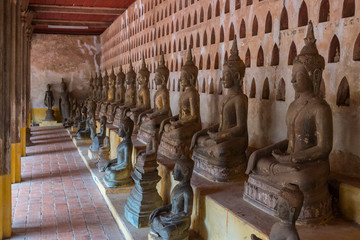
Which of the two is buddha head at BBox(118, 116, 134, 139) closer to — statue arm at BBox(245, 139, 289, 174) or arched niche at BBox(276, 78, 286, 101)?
arched niche at BBox(276, 78, 286, 101)

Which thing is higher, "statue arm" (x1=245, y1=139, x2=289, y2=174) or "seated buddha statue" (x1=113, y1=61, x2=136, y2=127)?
"seated buddha statue" (x1=113, y1=61, x2=136, y2=127)

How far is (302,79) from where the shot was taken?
386 centimetres

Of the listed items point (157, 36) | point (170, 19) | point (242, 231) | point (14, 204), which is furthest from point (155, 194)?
point (157, 36)

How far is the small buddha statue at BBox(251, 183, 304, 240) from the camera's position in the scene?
107 inches

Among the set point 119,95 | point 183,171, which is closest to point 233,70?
point 183,171

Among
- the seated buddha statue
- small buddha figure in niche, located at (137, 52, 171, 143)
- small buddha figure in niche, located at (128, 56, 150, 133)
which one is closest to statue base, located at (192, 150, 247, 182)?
small buddha figure in niche, located at (137, 52, 171, 143)

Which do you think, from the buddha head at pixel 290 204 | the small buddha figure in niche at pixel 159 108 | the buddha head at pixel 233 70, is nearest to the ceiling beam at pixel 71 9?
the small buddha figure in niche at pixel 159 108

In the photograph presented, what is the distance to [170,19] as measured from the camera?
9.79 metres

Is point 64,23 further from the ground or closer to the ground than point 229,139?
further from the ground

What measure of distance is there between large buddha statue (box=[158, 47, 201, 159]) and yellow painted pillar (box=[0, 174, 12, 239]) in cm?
241

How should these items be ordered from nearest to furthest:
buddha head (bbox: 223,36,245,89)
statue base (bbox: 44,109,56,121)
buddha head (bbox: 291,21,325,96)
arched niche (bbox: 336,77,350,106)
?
1. buddha head (bbox: 291,21,325,96)
2. arched niche (bbox: 336,77,350,106)
3. buddha head (bbox: 223,36,245,89)
4. statue base (bbox: 44,109,56,121)

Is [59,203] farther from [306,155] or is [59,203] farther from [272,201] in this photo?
[306,155]

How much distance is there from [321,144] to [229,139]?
155 centimetres

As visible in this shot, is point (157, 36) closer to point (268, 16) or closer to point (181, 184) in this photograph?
point (268, 16)
